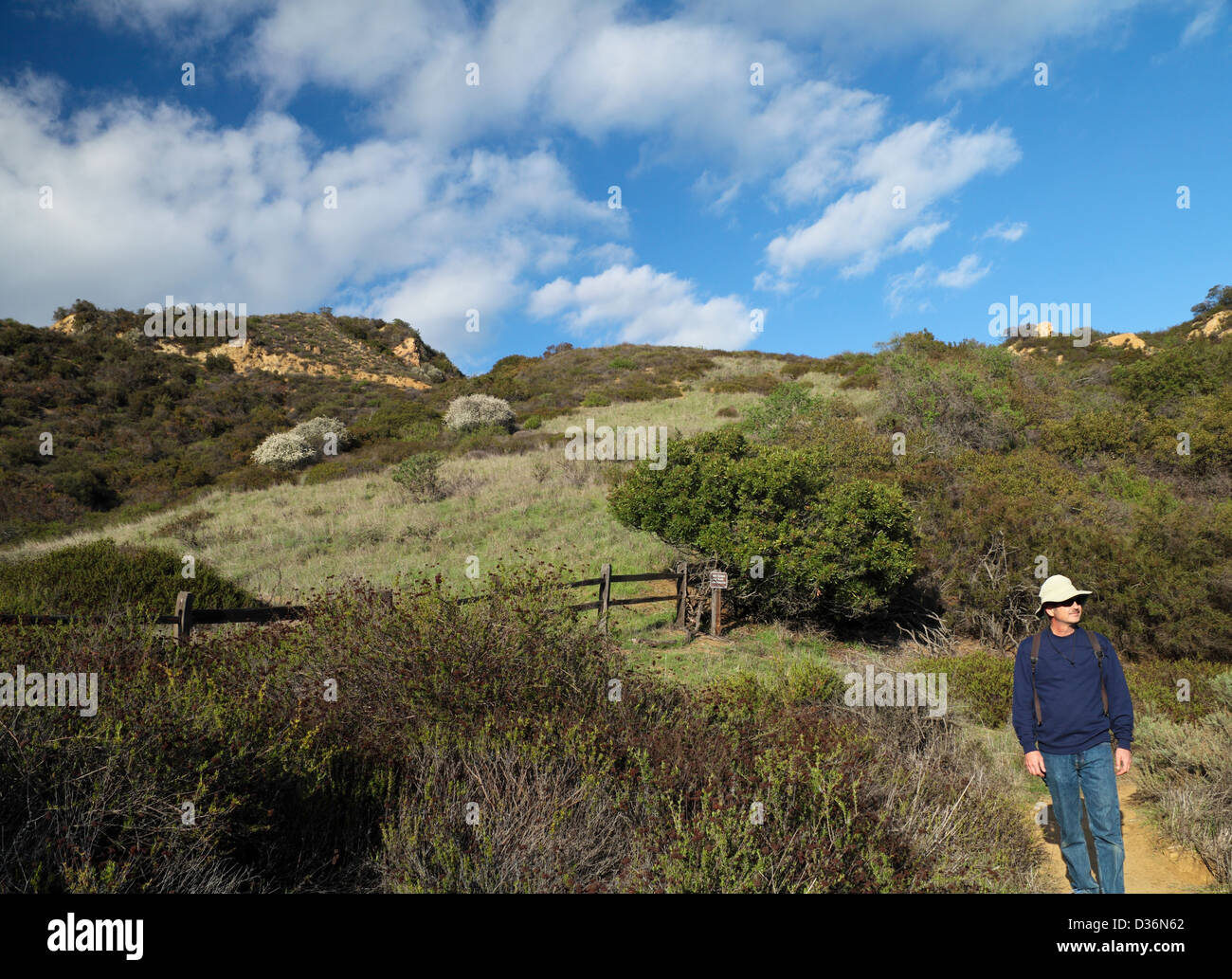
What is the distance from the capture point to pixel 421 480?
19.3 meters

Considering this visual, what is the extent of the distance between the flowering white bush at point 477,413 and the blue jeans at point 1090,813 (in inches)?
1126

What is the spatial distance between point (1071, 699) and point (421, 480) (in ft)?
58.5

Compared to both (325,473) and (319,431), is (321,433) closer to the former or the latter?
(319,431)

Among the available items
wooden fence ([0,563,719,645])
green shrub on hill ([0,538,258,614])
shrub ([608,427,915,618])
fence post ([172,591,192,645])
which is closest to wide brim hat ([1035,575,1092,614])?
wooden fence ([0,563,719,645])

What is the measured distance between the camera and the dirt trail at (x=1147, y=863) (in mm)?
4312

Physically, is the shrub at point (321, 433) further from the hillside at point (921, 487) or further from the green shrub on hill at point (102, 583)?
the green shrub on hill at point (102, 583)

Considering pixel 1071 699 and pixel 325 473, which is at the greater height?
pixel 325 473

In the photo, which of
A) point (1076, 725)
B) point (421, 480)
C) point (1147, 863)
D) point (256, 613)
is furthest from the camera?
point (421, 480)

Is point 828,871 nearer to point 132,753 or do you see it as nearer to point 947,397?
point 132,753

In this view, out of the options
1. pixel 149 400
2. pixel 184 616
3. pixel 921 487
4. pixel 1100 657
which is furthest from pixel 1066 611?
pixel 149 400

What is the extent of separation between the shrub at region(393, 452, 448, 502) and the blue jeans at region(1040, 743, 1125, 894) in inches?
677

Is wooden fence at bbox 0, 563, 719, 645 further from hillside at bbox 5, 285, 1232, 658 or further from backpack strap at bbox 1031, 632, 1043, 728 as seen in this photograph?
backpack strap at bbox 1031, 632, 1043, 728

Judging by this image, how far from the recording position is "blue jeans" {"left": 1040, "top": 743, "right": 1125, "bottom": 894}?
3.68 meters

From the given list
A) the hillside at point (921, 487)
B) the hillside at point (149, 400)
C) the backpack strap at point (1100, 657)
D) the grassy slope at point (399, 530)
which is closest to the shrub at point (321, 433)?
the hillside at point (921, 487)
